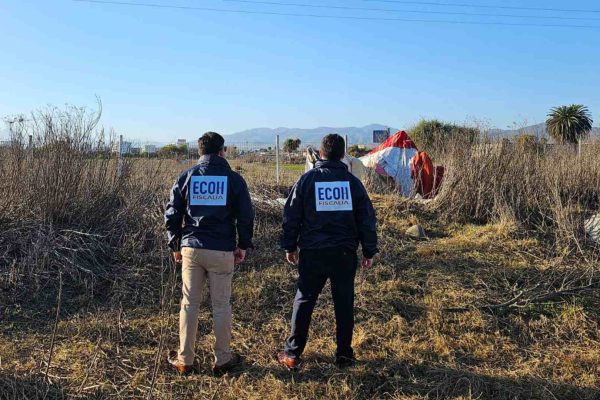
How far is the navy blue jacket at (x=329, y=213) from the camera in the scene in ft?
12.6

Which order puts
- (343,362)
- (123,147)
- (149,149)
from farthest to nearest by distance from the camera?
(149,149) < (123,147) < (343,362)

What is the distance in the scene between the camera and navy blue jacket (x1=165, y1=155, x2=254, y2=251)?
12.5ft

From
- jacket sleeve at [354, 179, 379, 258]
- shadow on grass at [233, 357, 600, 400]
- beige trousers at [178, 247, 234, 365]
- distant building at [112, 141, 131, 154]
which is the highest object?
distant building at [112, 141, 131, 154]

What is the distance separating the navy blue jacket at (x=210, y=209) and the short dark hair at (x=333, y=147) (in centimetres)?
70

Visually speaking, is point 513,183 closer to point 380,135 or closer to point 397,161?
point 397,161

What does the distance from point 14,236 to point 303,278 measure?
4.19m

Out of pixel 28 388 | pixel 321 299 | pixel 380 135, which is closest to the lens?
pixel 28 388

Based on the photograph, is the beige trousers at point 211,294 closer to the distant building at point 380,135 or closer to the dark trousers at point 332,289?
the dark trousers at point 332,289

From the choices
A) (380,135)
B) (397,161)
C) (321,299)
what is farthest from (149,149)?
(380,135)

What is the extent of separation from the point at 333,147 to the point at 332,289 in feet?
3.62

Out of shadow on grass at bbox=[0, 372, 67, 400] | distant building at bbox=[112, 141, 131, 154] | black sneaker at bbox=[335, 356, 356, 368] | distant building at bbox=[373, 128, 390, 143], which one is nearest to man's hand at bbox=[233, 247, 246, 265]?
black sneaker at bbox=[335, 356, 356, 368]

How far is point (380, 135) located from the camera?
1215 centimetres

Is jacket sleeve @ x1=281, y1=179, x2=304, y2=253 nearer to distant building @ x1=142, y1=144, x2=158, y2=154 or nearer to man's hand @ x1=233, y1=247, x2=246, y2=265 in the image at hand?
man's hand @ x1=233, y1=247, x2=246, y2=265

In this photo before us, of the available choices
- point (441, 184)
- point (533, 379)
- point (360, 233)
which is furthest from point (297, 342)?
point (441, 184)
